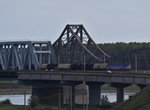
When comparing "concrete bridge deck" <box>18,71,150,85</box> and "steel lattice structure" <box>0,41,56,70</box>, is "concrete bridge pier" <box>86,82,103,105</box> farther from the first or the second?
"steel lattice structure" <box>0,41,56,70</box>

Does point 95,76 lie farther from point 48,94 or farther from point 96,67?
point 96,67

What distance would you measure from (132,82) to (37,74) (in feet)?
115

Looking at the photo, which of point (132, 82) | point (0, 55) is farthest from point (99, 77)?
point (0, 55)

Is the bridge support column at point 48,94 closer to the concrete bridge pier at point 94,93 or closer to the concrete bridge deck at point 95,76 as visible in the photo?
the concrete bridge deck at point 95,76

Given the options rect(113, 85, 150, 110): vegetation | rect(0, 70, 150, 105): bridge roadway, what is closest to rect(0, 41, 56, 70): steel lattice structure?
rect(0, 70, 150, 105): bridge roadway

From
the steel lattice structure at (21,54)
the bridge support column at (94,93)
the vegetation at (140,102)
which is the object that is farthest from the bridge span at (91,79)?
the steel lattice structure at (21,54)

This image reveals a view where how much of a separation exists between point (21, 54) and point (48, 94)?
48.9m

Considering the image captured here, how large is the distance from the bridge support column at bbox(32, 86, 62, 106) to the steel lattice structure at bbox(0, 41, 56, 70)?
33.2 m

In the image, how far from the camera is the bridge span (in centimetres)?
10588

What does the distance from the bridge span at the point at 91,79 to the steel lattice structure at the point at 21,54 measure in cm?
3596

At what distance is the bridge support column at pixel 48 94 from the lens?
134 meters

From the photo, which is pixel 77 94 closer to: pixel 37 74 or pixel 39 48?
pixel 37 74

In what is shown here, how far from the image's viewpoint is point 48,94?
453 ft

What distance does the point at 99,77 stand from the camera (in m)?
117
